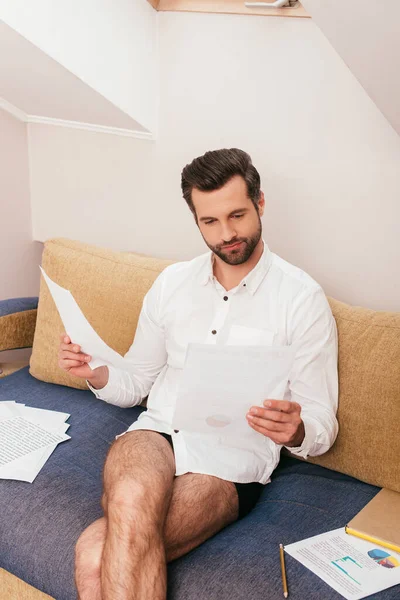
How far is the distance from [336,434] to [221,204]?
0.63 m

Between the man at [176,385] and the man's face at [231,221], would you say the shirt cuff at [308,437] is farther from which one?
the man's face at [231,221]

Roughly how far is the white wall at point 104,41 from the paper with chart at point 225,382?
119 centimetres

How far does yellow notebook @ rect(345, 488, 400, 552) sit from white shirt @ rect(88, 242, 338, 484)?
175mm

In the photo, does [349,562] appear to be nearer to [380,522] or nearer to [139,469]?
[380,522]

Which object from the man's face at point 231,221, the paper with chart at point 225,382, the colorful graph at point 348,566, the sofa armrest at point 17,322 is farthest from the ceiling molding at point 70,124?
the colorful graph at point 348,566

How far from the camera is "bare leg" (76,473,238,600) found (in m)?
1.44

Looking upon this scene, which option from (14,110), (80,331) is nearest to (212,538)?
(80,331)

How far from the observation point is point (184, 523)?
4.91 feet

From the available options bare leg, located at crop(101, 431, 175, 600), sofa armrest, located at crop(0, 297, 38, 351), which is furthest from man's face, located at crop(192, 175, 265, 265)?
sofa armrest, located at crop(0, 297, 38, 351)

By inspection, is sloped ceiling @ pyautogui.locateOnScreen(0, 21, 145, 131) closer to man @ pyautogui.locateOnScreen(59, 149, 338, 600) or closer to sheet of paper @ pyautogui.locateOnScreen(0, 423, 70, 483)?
man @ pyautogui.locateOnScreen(59, 149, 338, 600)

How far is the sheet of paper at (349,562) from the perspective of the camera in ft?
4.47

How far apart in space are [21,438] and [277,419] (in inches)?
30.9

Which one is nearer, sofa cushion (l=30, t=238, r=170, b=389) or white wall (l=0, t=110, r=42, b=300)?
sofa cushion (l=30, t=238, r=170, b=389)

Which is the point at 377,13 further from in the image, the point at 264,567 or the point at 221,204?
the point at 264,567
